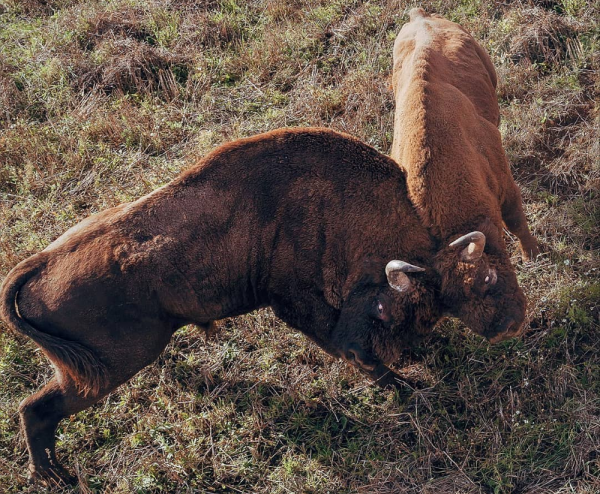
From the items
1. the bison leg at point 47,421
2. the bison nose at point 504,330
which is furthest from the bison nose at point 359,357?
the bison leg at point 47,421

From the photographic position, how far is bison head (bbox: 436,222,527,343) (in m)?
4.53

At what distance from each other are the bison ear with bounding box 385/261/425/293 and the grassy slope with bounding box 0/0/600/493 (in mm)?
977

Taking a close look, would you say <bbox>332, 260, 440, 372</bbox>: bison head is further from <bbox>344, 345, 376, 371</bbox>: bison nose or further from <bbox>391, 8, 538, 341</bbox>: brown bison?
<bbox>391, 8, 538, 341</bbox>: brown bison

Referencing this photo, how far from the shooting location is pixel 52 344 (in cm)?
438

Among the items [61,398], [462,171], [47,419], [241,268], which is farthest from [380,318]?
[47,419]

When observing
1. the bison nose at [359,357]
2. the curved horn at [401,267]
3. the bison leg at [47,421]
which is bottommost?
the bison leg at [47,421]

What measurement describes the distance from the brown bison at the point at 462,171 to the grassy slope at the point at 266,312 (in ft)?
2.25

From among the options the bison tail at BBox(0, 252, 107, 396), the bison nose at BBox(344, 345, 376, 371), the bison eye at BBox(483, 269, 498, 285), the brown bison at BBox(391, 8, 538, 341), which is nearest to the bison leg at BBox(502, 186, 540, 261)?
the brown bison at BBox(391, 8, 538, 341)

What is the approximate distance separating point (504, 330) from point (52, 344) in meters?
3.15

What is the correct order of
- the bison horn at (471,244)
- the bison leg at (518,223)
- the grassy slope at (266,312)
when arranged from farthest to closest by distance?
the bison leg at (518,223)
the grassy slope at (266,312)
the bison horn at (471,244)

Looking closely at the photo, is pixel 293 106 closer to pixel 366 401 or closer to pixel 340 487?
pixel 366 401

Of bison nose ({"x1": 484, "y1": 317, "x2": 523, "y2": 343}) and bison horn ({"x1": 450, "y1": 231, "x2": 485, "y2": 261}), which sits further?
bison nose ({"x1": 484, "y1": 317, "x2": 523, "y2": 343})

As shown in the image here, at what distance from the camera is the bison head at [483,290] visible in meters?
4.53

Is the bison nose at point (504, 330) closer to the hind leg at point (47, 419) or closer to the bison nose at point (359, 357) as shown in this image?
the bison nose at point (359, 357)
